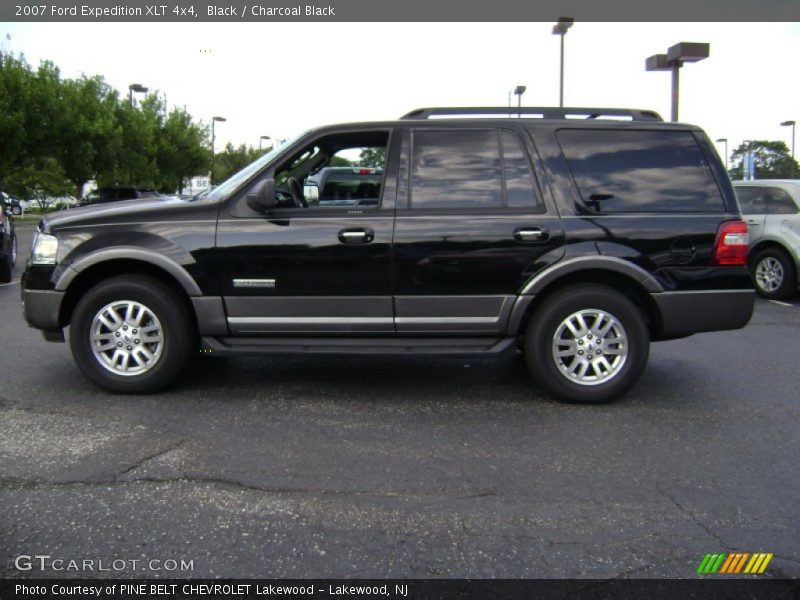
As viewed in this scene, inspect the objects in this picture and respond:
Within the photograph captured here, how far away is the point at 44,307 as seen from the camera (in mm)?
5406

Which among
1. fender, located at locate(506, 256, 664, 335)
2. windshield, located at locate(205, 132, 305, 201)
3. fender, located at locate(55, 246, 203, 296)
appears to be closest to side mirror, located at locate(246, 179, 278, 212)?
windshield, located at locate(205, 132, 305, 201)

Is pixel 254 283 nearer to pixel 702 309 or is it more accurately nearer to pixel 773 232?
pixel 702 309

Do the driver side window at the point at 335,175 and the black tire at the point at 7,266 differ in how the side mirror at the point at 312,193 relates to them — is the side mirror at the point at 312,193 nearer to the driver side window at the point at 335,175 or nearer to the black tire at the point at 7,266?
the driver side window at the point at 335,175

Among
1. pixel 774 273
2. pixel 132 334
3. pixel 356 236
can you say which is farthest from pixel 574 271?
pixel 774 273

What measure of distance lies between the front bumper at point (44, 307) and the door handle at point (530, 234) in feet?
10.3

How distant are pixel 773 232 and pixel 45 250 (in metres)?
9.56

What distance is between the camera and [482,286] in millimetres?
5309

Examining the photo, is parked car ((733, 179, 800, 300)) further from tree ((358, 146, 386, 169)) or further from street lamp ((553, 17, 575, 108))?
street lamp ((553, 17, 575, 108))

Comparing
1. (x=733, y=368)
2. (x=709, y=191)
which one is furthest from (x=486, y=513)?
(x=733, y=368)

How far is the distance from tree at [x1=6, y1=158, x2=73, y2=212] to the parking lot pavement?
35.2 metres

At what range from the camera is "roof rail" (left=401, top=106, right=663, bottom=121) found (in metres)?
5.58

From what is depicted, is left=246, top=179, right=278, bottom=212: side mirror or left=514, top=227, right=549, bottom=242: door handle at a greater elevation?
left=246, top=179, right=278, bottom=212: side mirror

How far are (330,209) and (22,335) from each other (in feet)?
13.4

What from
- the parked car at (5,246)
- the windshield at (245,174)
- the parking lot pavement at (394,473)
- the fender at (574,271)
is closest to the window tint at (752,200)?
the parking lot pavement at (394,473)
